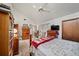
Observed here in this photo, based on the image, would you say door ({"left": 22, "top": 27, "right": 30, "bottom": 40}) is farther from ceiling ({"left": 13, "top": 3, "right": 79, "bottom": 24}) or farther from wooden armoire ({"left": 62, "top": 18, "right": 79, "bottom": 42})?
wooden armoire ({"left": 62, "top": 18, "right": 79, "bottom": 42})

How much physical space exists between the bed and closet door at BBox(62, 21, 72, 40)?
0.09 metres

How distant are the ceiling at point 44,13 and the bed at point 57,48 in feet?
1.48

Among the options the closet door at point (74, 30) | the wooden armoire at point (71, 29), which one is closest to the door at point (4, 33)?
the wooden armoire at point (71, 29)

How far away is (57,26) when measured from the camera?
6.69ft

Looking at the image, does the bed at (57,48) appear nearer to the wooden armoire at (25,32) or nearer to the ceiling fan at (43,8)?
the wooden armoire at (25,32)

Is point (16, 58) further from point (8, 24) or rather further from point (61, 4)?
point (61, 4)

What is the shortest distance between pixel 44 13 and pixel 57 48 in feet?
2.23

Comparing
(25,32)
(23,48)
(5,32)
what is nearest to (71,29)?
(25,32)

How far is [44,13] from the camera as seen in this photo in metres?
2.07

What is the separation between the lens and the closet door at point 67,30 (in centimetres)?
200

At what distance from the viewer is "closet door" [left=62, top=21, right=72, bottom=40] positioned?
78.9 inches

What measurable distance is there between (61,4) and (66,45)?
0.74 metres

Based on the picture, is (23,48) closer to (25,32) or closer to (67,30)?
(25,32)

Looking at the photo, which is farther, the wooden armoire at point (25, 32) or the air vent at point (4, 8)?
the wooden armoire at point (25, 32)
